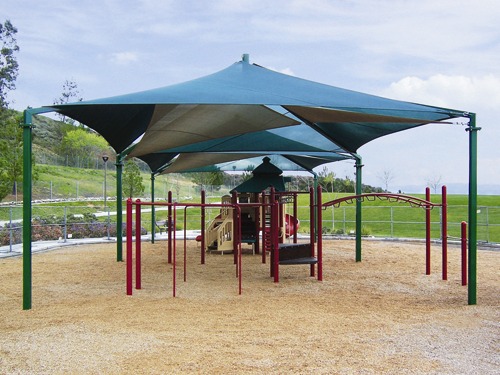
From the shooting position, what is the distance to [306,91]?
8172mm

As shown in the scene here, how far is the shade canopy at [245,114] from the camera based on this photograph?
294 inches

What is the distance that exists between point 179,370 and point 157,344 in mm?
910

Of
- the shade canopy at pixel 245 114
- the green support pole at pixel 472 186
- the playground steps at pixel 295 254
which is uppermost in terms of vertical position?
the shade canopy at pixel 245 114

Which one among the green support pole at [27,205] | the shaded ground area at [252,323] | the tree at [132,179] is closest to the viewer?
the shaded ground area at [252,323]

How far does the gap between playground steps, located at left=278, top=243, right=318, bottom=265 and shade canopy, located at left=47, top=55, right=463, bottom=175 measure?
7.73 ft

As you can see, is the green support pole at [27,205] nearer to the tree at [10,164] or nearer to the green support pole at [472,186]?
the green support pole at [472,186]

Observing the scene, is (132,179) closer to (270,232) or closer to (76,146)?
(270,232)

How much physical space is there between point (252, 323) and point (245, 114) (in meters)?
4.32

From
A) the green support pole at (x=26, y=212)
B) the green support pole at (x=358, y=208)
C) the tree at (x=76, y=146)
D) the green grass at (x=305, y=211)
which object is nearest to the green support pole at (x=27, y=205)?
the green support pole at (x=26, y=212)

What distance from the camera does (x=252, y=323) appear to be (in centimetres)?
647

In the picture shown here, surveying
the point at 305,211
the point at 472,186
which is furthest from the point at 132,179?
the point at 472,186

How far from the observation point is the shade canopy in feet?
24.5

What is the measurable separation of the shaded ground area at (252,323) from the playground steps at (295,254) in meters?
0.38

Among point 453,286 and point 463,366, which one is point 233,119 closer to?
point 453,286
